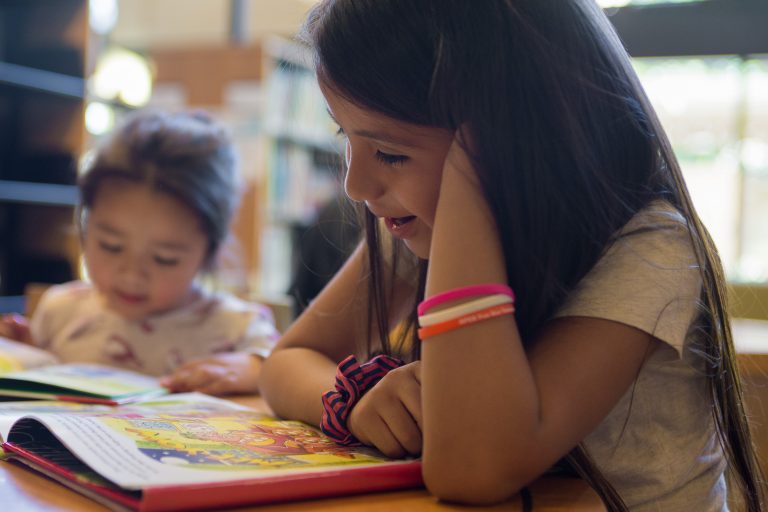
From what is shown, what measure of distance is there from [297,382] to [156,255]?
659mm

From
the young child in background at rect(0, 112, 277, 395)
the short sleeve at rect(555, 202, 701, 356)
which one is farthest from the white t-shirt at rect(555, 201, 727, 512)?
the young child in background at rect(0, 112, 277, 395)

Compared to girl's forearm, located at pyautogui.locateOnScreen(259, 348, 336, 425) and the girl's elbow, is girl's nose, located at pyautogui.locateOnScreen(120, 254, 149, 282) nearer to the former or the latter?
girl's forearm, located at pyautogui.locateOnScreen(259, 348, 336, 425)

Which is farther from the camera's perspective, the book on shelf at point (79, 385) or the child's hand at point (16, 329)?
the child's hand at point (16, 329)

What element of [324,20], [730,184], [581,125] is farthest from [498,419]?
[730,184]

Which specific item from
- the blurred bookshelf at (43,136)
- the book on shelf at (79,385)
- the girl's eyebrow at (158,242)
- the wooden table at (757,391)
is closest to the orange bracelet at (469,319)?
the wooden table at (757,391)

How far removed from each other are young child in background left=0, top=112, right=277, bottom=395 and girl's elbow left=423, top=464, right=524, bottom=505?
0.81 m

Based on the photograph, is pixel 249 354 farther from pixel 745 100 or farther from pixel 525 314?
pixel 745 100

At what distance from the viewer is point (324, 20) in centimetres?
77

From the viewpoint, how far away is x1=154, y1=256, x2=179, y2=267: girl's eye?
147 centimetres

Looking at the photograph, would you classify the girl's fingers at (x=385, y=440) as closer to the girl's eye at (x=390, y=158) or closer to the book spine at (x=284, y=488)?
the book spine at (x=284, y=488)

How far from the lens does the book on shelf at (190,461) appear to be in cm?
56

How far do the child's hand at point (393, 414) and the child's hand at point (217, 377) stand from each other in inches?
18.3

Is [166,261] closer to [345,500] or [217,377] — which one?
[217,377]

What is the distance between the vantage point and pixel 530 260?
0.69 meters
